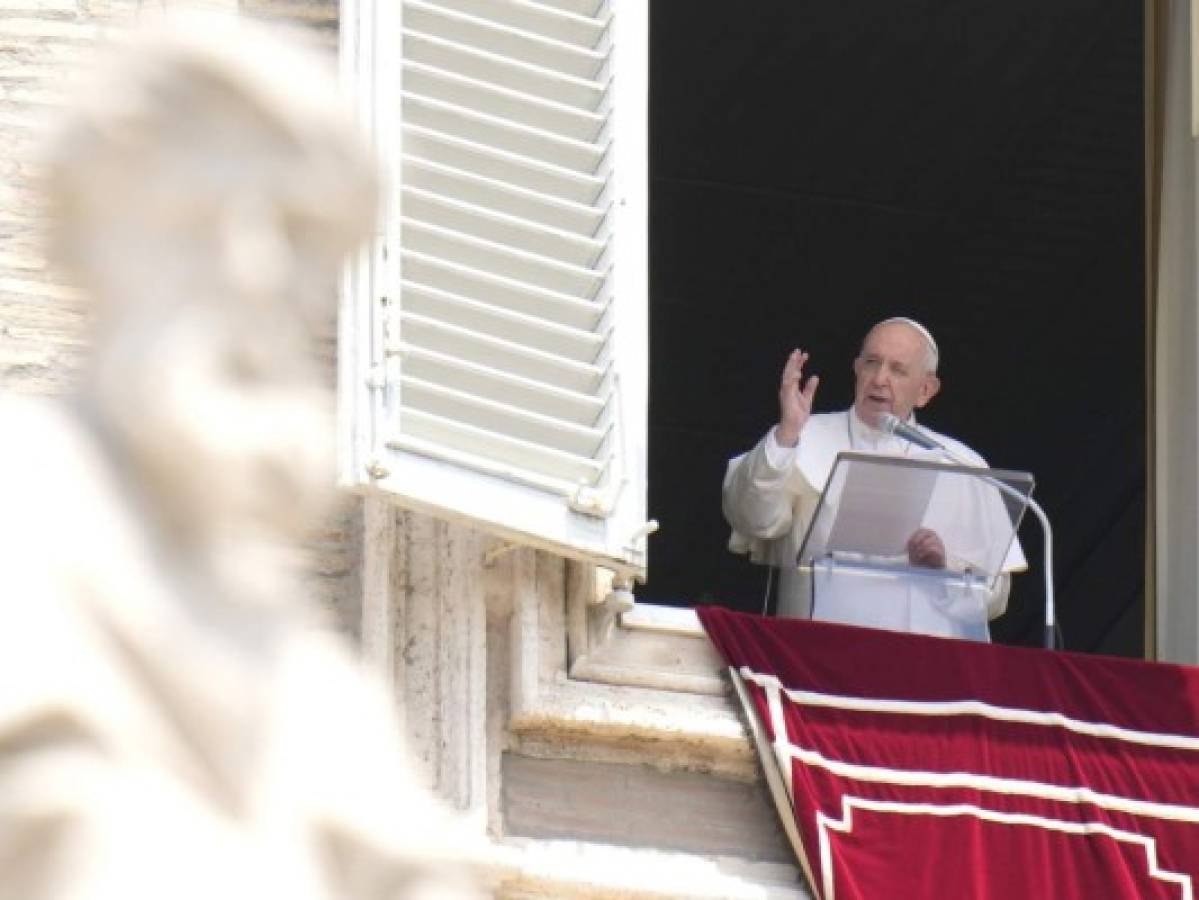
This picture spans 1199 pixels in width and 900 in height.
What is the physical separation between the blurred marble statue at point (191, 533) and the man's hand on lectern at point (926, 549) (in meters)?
5.45

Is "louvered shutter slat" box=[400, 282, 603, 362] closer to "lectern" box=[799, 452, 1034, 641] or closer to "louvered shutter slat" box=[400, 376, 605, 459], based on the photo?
"louvered shutter slat" box=[400, 376, 605, 459]

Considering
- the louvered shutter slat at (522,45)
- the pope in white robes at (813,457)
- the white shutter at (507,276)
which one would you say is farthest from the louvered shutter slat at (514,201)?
the pope in white robes at (813,457)

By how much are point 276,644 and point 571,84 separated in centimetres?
531

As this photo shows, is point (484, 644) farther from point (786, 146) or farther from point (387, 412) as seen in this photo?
point (786, 146)

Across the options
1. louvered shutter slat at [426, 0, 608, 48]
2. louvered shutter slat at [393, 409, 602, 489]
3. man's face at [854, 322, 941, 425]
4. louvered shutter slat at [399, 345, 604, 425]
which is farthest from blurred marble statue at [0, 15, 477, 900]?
man's face at [854, 322, 941, 425]

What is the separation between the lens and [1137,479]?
1409 cm

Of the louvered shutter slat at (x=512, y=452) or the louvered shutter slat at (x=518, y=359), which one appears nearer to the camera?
the louvered shutter slat at (x=512, y=452)

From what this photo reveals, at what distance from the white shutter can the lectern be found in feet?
1.39

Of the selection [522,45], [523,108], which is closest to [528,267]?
[523,108]

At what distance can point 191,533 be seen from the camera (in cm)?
289

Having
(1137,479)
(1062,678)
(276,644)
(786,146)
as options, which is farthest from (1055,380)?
(276,644)

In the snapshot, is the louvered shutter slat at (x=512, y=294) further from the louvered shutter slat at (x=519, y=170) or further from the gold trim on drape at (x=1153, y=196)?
the gold trim on drape at (x=1153, y=196)

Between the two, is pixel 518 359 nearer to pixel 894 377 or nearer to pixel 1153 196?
pixel 894 377

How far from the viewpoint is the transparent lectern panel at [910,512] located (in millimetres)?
8234
